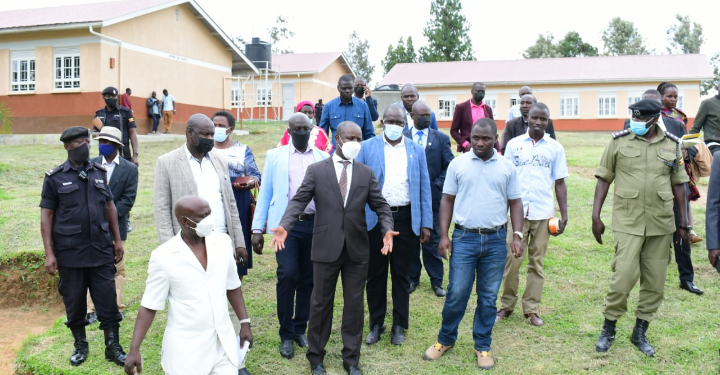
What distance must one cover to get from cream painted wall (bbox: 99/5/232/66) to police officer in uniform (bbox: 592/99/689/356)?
19.5m

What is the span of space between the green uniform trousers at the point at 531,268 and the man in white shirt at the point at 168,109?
766 inches

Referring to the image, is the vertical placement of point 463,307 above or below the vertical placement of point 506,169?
below

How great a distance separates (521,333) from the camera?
20.2 ft

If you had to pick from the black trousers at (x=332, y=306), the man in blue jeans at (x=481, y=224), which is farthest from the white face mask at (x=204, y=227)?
the man in blue jeans at (x=481, y=224)

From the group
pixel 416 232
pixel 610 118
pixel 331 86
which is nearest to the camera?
pixel 416 232

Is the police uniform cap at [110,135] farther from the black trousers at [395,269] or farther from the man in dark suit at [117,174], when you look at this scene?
the black trousers at [395,269]

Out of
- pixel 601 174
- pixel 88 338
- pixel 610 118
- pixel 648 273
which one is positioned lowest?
pixel 88 338

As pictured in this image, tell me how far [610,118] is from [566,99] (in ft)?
Answer: 8.93

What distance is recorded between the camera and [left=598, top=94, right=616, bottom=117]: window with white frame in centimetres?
3606

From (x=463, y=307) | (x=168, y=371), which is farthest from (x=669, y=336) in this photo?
(x=168, y=371)

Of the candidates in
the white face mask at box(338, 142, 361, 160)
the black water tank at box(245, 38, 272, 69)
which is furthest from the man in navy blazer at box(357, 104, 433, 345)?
the black water tank at box(245, 38, 272, 69)

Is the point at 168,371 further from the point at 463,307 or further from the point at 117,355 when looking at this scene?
the point at 463,307

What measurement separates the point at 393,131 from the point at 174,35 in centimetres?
2123

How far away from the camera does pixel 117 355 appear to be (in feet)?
18.0
